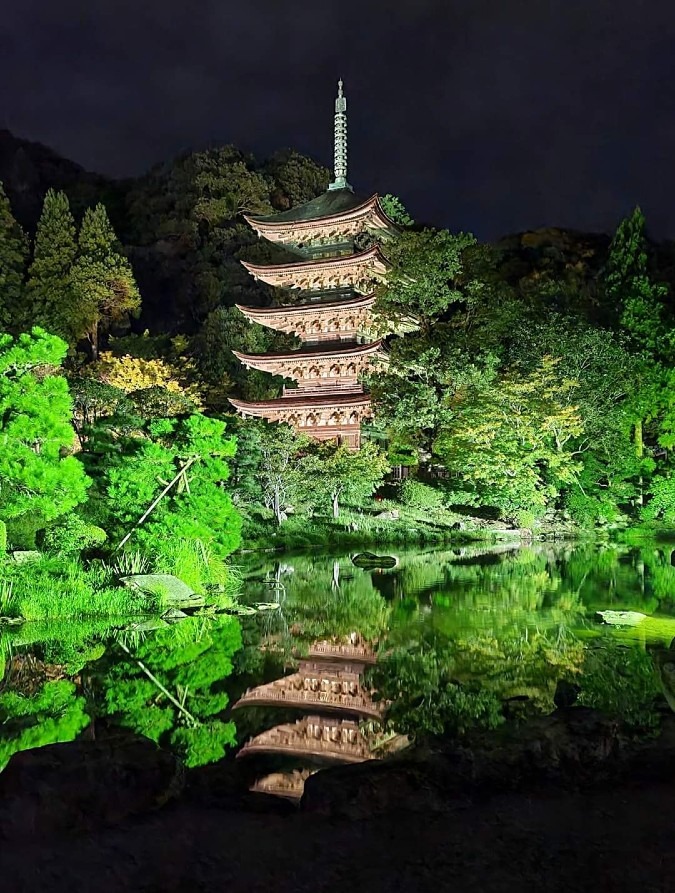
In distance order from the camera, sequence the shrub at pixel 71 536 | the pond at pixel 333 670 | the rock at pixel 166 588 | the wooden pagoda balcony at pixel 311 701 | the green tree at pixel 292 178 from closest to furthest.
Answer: the pond at pixel 333 670 → the wooden pagoda balcony at pixel 311 701 → the rock at pixel 166 588 → the shrub at pixel 71 536 → the green tree at pixel 292 178

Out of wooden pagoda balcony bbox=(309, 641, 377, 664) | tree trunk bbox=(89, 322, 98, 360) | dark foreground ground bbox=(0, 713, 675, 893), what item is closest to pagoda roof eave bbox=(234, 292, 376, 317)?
tree trunk bbox=(89, 322, 98, 360)

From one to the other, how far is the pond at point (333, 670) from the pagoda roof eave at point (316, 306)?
14.9 metres

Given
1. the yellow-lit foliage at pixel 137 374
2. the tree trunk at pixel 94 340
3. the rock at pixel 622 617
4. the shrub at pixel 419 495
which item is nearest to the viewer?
the rock at pixel 622 617

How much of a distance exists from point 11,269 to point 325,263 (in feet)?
55.2

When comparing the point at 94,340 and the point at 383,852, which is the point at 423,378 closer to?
the point at 94,340

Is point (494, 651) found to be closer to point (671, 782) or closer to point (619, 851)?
point (671, 782)

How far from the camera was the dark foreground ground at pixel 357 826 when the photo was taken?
352 centimetres

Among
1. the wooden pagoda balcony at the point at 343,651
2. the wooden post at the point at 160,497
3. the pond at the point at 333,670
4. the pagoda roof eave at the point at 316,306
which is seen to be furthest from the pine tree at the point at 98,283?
the wooden pagoda balcony at the point at 343,651

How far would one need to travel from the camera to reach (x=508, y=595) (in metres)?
14.0

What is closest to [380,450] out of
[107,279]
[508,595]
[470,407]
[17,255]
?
[470,407]

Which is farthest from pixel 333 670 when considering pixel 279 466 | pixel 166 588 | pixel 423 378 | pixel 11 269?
pixel 11 269

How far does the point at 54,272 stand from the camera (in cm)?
3569

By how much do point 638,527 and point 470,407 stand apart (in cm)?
805

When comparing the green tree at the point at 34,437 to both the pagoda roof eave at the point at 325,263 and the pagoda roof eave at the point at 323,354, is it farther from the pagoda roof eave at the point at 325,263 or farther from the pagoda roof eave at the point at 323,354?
the pagoda roof eave at the point at 325,263
